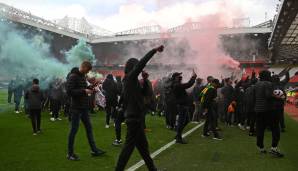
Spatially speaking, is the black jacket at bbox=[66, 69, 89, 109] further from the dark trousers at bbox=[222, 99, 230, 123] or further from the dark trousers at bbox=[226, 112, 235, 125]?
the dark trousers at bbox=[226, 112, 235, 125]

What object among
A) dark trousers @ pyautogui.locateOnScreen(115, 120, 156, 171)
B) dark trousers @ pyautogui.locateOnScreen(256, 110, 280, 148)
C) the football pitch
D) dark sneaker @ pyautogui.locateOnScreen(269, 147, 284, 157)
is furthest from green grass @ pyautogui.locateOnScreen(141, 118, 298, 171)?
dark trousers @ pyautogui.locateOnScreen(115, 120, 156, 171)

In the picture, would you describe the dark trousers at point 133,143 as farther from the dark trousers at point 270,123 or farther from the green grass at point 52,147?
the dark trousers at point 270,123

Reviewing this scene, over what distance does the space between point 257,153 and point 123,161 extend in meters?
4.28

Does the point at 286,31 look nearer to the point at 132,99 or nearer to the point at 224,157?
the point at 224,157

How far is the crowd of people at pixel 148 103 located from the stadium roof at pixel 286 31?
7.93 m

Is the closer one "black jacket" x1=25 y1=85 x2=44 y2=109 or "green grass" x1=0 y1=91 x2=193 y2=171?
"green grass" x1=0 y1=91 x2=193 y2=171

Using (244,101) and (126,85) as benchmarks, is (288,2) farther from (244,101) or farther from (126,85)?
(126,85)

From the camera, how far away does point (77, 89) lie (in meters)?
7.52

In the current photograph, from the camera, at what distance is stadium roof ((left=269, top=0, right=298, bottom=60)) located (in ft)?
67.5

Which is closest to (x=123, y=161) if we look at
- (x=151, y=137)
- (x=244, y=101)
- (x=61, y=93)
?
(x=151, y=137)

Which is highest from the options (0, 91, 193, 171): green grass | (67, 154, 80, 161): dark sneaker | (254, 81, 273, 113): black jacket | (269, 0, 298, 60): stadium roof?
(269, 0, 298, 60): stadium roof

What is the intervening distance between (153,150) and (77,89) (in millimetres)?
2378

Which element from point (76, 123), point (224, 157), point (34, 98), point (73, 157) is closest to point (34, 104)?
point (34, 98)

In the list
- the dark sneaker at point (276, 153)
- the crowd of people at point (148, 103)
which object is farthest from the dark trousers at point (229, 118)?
the dark sneaker at point (276, 153)
